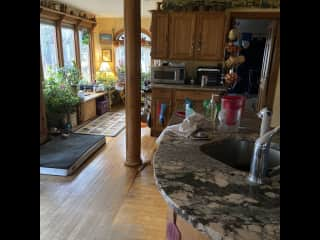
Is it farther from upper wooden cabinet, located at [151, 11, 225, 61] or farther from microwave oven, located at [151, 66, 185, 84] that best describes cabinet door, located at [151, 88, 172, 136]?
upper wooden cabinet, located at [151, 11, 225, 61]

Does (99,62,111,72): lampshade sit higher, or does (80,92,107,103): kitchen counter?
(99,62,111,72): lampshade

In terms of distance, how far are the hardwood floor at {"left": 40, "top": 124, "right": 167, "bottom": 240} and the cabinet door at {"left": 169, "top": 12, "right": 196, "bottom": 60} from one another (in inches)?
82.5

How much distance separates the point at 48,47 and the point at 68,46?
83cm

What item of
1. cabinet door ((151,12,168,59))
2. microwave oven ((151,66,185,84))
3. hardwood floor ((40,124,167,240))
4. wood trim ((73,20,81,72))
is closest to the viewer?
hardwood floor ((40,124,167,240))

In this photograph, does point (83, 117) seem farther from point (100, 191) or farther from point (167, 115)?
point (100, 191)

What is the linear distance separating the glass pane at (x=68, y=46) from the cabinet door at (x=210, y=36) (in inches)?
123

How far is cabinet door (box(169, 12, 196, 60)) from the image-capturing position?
3951 millimetres

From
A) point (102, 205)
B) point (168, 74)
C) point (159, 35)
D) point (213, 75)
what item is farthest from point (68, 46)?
point (102, 205)

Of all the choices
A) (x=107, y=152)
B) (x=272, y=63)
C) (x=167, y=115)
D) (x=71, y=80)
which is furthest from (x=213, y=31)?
(x=71, y=80)

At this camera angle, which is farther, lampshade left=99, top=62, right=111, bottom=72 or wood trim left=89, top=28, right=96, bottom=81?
lampshade left=99, top=62, right=111, bottom=72

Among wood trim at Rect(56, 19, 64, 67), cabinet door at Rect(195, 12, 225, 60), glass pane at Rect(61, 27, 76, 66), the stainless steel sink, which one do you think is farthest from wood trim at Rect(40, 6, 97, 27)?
the stainless steel sink

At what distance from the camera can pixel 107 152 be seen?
11.9 ft

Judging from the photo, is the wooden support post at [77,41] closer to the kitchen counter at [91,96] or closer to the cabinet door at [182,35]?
the kitchen counter at [91,96]
